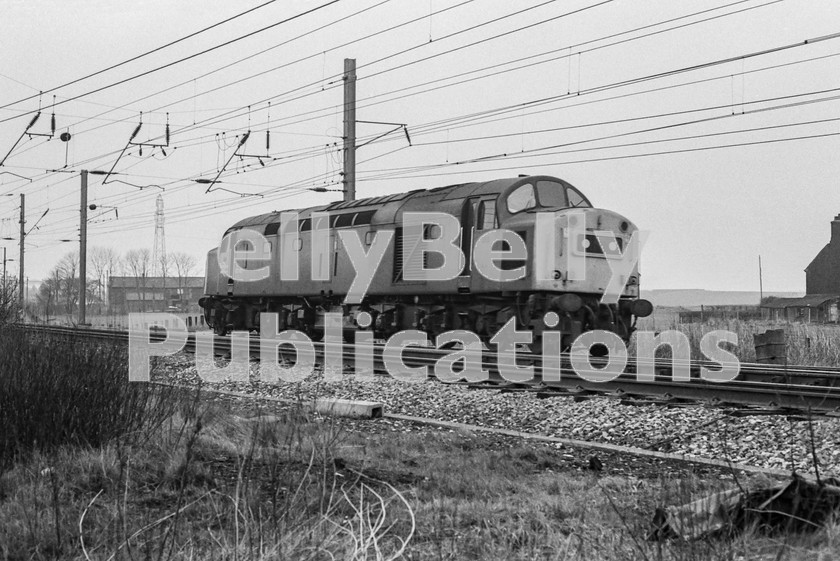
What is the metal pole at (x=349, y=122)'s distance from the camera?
21.4 meters

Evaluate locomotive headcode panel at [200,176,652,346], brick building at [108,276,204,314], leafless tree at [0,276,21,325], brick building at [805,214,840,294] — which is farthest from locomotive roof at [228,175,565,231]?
brick building at [108,276,204,314]

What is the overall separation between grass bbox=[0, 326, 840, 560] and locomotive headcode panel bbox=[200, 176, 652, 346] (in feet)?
24.3

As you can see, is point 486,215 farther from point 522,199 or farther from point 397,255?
point 397,255

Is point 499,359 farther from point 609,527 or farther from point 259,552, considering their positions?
point 259,552

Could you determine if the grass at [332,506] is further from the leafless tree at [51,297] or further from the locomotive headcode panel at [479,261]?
the leafless tree at [51,297]

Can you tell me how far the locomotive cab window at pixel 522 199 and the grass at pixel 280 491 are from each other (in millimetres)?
8120

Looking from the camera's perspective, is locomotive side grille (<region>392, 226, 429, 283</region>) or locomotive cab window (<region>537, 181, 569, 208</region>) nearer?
locomotive cab window (<region>537, 181, 569, 208</region>)

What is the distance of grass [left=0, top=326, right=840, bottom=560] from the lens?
382 cm

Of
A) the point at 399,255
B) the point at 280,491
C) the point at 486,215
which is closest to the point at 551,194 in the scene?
the point at 486,215

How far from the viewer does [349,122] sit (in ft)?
70.9

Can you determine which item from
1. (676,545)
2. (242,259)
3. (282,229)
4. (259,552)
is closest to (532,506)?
(676,545)

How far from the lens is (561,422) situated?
886cm

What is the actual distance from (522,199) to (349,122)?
7.26 metres

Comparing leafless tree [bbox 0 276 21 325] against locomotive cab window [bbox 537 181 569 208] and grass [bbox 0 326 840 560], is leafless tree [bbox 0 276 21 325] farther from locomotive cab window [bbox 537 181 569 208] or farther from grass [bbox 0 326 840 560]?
locomotive cab window [bbox 537 181 569 208]
